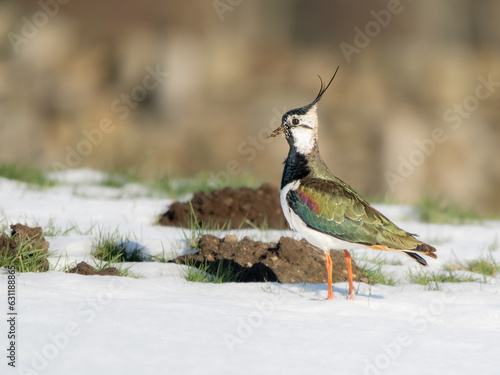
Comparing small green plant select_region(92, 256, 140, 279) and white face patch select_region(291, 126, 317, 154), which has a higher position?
white face patch select_region(291, 126, 317, 154)

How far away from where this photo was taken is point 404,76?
13.8m

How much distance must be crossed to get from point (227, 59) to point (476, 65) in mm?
4806

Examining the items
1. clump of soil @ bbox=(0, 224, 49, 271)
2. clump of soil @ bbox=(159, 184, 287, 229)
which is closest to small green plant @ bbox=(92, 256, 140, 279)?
clump of soil @ bbox=(0, 224, 49, 271)

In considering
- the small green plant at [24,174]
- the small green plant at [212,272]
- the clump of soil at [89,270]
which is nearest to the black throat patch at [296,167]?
the small green plant at [212,272]

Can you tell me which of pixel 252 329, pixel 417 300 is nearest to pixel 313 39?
pixel 417 300

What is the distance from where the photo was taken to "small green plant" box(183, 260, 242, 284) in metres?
5.03

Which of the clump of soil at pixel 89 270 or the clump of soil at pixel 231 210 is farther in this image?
the clump of soil at pixel 231 210

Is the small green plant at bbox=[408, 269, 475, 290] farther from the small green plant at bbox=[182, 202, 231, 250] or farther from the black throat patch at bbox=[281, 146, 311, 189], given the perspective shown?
the small green plant at bbox=[182, 202, 231, 250]

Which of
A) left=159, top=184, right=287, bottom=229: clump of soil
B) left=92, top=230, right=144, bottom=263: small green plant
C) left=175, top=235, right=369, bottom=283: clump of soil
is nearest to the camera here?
left=175, top=235, right=369, bottom=283: clump of soil

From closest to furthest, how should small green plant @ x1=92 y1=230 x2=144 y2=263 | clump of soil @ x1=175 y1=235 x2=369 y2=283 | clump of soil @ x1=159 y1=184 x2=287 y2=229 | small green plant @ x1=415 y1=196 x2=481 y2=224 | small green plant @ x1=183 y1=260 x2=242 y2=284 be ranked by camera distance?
small green plant @ x1=183 y1=260 x2=242 y2=284 < clump of soil @ x1=175 y1=235 x2=369 y2=283 < small green plant @ x1=92 y1=230 x2=144 y2=263 < clump of soil @ x1=159 y1=184 x2=287 y2=229 < small green plant @ x1=415 y1=196 x2=481 y2=224

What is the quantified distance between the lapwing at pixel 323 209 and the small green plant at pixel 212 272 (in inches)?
29.3

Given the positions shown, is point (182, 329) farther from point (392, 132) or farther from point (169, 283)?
point (392, 132)

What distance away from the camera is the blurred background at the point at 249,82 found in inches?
520

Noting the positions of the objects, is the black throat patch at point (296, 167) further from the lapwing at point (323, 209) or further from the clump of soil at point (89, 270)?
the clump of soil at point (89, 270)
